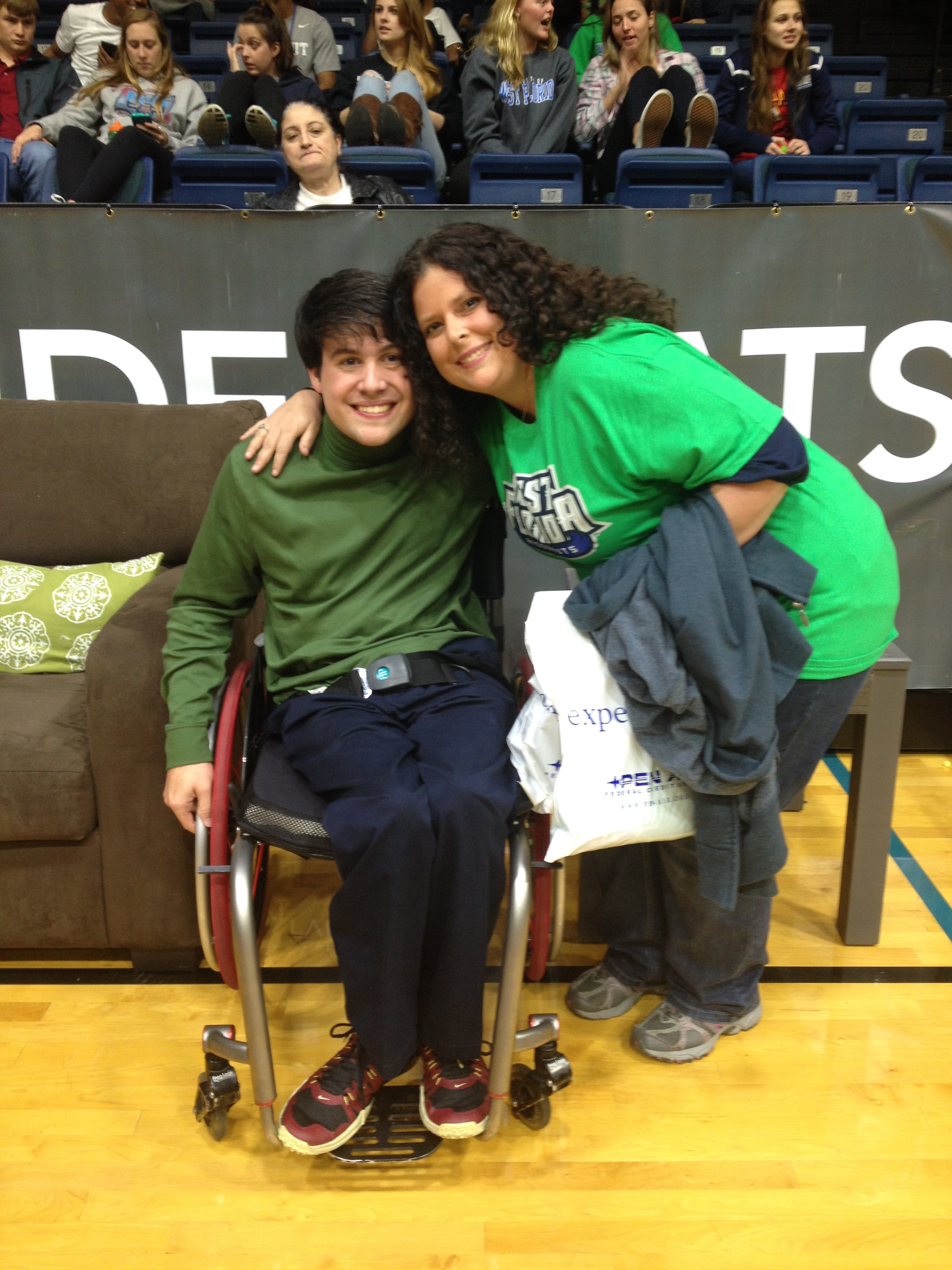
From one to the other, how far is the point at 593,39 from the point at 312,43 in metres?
1.30

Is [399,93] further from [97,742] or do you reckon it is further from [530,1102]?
[530,1102]

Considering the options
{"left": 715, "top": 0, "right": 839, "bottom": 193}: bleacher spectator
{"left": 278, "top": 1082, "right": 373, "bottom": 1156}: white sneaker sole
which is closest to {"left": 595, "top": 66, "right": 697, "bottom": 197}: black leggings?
{"left": 715, "top": 0, "right": 839, "bottom": 193}: bleacher spectator

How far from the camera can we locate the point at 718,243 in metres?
2.27

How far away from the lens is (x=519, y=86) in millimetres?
3775

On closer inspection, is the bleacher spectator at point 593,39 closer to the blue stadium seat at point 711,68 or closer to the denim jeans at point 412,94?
the blue stadium seat at point 711,68

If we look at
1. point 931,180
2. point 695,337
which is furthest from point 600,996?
point 931,180

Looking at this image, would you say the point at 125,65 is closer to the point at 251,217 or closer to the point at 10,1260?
the point at 251,217

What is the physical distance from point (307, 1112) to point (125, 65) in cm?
389

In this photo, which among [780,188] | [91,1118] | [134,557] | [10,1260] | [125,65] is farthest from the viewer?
[125,65]

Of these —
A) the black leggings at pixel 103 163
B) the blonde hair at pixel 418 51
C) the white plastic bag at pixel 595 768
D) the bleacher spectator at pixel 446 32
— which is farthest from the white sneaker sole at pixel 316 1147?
the bleacher spectator at pixel 446 32

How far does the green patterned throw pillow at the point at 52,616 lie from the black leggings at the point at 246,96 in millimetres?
2702

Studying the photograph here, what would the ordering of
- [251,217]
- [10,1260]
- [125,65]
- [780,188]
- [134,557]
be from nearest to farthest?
[10,1260]
[134,557]
[251,217]
[780,188]
[125,65]

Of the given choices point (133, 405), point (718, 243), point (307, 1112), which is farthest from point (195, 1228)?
point (718, 243)

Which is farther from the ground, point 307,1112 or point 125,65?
point 125,65
